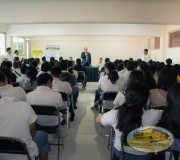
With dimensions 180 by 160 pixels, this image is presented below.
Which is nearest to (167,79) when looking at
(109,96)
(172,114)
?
(109,96)

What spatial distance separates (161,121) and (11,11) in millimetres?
6781

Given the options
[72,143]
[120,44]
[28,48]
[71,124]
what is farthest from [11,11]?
[120,44]

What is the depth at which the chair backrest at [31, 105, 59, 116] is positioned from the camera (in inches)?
92.6

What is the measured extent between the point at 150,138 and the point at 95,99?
141 inches

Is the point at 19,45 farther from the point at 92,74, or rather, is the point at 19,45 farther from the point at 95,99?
the point at 95,99

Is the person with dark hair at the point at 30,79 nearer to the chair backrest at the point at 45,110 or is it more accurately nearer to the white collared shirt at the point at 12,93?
the white collared shirt at the point at 12,93

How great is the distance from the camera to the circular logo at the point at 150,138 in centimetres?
148

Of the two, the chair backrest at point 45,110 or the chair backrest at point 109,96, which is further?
the chair backrest at point 109,96

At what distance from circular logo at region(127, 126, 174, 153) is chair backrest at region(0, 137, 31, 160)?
78 centimetres

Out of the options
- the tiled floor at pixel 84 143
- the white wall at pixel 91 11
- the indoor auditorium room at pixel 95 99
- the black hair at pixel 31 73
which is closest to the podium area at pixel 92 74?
the indoor auditorium room at pixel 95 99

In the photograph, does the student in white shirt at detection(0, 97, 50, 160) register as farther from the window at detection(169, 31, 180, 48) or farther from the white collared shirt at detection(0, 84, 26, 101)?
the window at detection(169, 31, 180, 48)

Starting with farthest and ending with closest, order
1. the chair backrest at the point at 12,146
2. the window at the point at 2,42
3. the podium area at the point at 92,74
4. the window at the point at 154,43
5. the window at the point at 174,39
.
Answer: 1. the window at the point at 154,43
2. the window at the point at 2,42
3. the window at the point at 174,39
4. the podium area at the point at 92,74
5. the chair backrest at the point at 12,146

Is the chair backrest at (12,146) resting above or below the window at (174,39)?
below

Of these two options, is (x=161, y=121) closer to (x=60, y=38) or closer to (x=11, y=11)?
(x=11, y=11)
